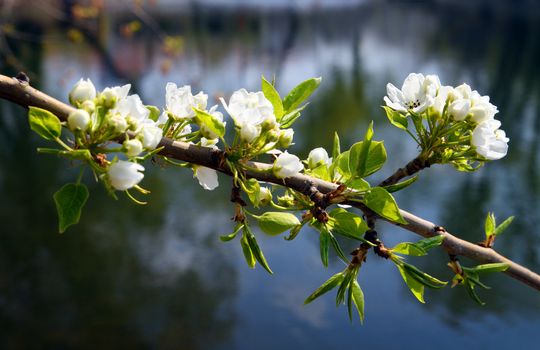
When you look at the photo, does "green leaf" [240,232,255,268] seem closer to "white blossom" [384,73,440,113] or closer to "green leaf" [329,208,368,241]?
"green leaf" [329,208,368,241]

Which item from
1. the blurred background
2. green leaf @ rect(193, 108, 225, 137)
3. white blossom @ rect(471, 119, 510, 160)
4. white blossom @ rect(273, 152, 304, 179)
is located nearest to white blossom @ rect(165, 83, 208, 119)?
green leaf @ rect(193, 108, 225, 137)

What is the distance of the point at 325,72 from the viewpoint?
607 inches

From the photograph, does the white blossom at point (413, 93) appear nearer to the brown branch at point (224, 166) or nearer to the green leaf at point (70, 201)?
the brown branch at point (224, 166)

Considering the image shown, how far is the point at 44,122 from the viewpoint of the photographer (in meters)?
0.55

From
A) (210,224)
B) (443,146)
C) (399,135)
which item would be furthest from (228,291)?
(443,146)

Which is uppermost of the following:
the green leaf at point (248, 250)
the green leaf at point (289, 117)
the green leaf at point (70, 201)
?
the green leaf at point (289, 117)

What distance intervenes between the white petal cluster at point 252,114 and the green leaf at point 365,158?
10cm

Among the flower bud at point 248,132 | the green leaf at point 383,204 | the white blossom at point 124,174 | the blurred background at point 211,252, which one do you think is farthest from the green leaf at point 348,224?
the blurred background at point 211,252

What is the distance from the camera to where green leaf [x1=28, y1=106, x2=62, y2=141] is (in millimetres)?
534

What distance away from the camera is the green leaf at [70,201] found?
57 centimetres

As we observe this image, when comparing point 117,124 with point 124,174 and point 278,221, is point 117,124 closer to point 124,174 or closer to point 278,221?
point 124,174

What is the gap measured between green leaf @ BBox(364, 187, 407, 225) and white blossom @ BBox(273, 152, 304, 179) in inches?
3.5

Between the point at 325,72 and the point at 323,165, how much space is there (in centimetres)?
1505

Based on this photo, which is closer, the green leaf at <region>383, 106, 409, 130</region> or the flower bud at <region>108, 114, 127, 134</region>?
the flower bud at <region>108, 114, 127, 134</region>
